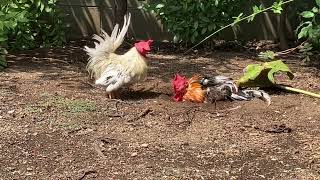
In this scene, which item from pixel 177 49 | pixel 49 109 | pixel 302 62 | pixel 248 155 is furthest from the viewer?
pixel 177 49

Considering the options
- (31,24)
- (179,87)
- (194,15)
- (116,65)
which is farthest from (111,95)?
(31,24)

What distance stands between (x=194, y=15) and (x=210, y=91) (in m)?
2.40

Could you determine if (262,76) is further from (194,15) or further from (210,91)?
(194,15)

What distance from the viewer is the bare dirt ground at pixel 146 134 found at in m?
3.54

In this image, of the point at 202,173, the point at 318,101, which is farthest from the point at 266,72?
the point at 202,173

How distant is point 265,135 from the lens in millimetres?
4141

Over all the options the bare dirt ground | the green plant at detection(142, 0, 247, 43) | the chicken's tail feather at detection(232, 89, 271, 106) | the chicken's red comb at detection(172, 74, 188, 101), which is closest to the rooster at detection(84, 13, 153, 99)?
the bare dirt ground

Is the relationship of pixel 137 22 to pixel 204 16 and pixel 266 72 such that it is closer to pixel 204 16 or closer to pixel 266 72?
pixel 204 16

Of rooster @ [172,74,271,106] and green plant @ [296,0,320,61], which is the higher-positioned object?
green plant @ [296,0,320,61]

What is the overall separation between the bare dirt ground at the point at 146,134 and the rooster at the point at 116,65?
0.17m

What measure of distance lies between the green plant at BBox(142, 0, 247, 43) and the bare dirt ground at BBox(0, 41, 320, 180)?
1.57 m

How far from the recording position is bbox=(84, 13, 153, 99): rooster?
473 centimetres

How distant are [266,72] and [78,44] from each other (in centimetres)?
317

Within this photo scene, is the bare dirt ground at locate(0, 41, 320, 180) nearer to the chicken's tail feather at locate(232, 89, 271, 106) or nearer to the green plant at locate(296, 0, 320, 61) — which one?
the chicken's tail feather at locate(232, 89, 271, 106)
